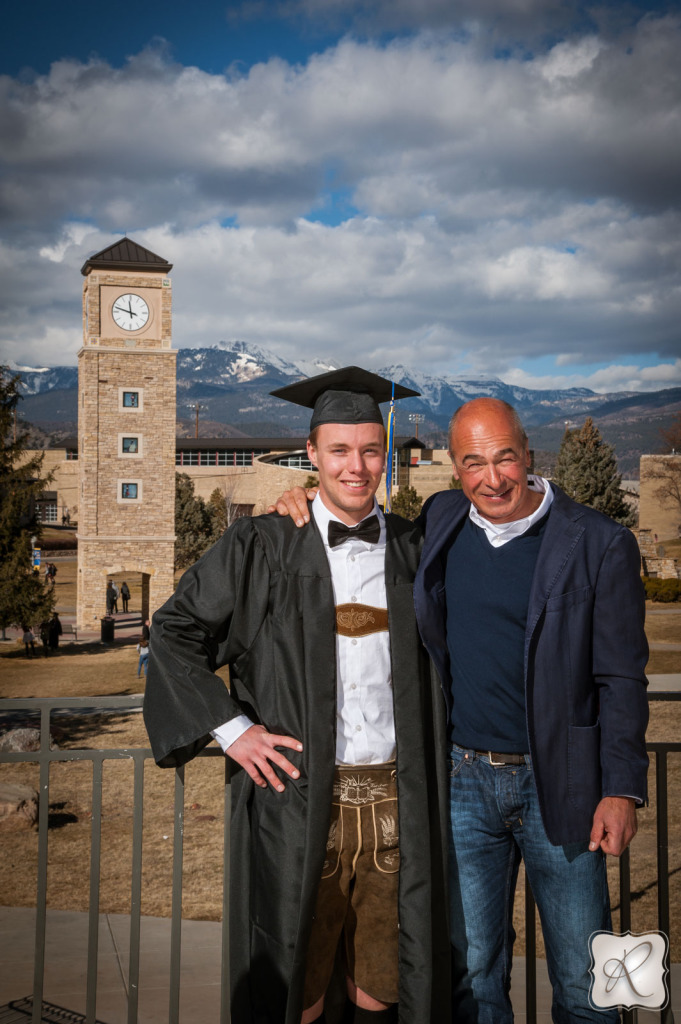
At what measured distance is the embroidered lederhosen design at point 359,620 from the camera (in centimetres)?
260

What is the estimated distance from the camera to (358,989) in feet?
8.67

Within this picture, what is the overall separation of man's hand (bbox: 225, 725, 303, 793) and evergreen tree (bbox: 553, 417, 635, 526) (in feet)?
134

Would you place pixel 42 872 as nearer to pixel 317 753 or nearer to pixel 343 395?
pixel 317 753

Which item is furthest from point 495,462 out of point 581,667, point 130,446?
point 130,446

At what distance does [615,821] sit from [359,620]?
94 centimetres

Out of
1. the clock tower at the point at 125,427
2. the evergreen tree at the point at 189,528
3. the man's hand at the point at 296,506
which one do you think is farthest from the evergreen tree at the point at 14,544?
the man's hand at the point at 296,506

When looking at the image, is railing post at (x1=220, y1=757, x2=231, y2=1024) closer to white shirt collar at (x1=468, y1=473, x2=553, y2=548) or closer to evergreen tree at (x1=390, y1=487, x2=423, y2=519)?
white shirt collar at (x1=468, y1=473, x2=553, y2=548)

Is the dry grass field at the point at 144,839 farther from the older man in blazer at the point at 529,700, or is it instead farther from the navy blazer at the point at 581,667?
the navy blazer at the point at 581,667

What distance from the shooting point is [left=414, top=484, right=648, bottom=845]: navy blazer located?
239 cm

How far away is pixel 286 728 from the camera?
2533 millimetres

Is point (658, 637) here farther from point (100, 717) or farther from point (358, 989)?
point (358, 989)

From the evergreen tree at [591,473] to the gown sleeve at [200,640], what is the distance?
40689 mm

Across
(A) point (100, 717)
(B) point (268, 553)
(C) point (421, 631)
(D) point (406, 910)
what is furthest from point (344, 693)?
(A) point (100, 717)

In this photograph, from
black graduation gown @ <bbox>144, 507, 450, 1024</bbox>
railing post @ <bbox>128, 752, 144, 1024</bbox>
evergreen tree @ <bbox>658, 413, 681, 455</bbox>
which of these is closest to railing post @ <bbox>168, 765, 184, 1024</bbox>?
railing post @ <bbox>128, 752, 144, 1024</bbox>
